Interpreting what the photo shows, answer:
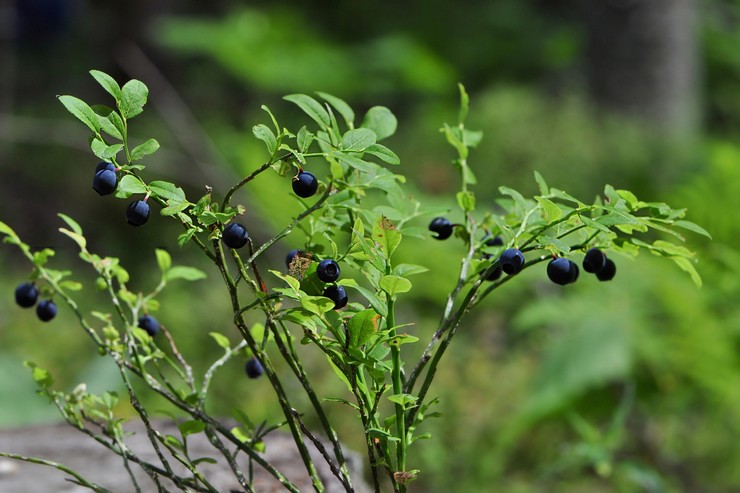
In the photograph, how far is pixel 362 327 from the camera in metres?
0.91

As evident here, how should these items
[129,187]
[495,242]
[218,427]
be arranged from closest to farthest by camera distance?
[129,187], [218,427], [495,242]

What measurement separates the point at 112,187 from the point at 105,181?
1 cm

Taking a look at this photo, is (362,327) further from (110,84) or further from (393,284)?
(110,84)

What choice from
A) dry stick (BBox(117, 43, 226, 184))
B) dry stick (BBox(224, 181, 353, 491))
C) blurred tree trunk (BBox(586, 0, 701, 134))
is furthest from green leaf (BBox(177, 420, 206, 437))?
blurred tree trunk (BBox(586, 0, 701, 134))

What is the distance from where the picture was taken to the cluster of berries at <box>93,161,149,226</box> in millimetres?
853

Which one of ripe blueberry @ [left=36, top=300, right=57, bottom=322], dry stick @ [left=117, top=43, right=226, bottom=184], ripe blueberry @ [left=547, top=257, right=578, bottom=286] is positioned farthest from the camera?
dry stick @ [left=117, top=43, right=226, bottom=184]

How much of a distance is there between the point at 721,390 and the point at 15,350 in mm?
3097

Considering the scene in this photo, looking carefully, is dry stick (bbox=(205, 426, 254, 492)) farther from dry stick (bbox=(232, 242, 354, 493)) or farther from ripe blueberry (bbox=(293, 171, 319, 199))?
ripe blueberry (bbox=(293, 171, 319, 199))

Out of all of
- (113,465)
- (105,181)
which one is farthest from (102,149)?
(113,465)

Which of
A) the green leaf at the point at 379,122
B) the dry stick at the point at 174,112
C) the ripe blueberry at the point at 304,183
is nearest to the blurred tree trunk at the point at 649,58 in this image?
the dry stick at the point at 174,112

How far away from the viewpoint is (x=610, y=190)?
37.4 inches

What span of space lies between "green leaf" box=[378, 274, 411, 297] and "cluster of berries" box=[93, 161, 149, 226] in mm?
226

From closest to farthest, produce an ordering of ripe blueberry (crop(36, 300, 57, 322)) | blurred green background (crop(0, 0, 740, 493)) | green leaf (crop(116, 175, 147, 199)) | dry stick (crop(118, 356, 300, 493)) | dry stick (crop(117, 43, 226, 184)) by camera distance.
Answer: green leaf (crop(116, 175, 147, 199)) < dry stick (crop(118, 356, 300, 493)) < ripe blueberry (crop(36, 300, 57, 322)) < blurred green background (crop(0, 0, 740, 493)) < dry stick (crop(117, 43, 226, 184))

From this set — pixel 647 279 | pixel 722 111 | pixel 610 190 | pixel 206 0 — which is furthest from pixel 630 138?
pixel 206 0
